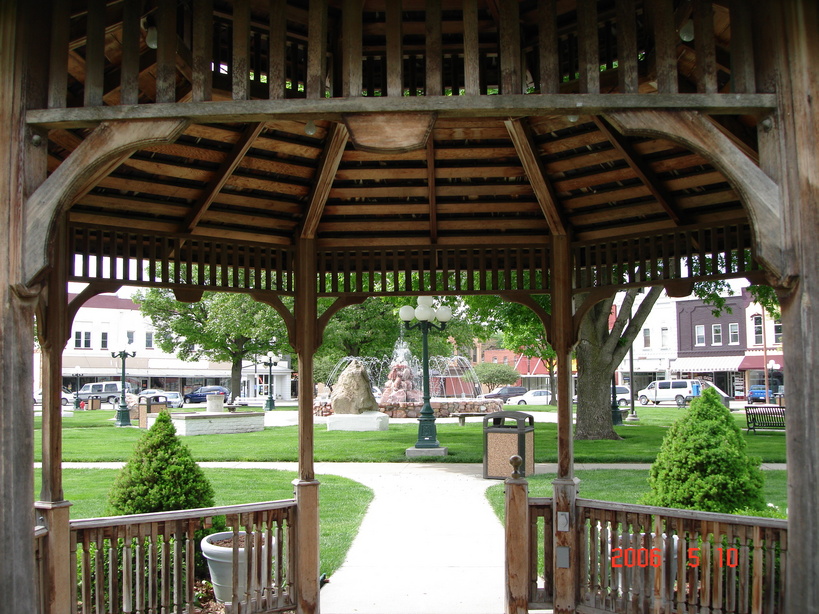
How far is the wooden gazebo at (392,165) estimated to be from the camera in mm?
3754

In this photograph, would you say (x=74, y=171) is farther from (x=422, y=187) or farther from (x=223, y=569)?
(x=422, y=187)

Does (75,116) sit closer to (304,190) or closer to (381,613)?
(304,190)

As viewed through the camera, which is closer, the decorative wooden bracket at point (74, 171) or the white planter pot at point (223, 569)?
the decorative wooden bracket at point (74, 171)

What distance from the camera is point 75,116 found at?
3.93 m

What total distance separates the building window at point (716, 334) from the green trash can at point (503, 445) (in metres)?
38.8

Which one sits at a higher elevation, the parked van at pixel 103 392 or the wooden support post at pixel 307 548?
the wooden support post at pixel 307 548

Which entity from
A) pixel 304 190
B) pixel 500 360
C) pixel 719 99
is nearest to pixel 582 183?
pixel 304 190

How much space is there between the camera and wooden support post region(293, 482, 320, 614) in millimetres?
6426

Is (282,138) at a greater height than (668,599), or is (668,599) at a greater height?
(282,138)

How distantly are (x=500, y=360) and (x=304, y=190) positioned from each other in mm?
65664

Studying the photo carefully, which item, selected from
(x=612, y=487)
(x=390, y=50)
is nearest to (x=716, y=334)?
(x=612, y=487)

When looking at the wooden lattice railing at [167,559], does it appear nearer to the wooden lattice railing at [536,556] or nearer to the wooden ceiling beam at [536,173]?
the wooden lattice railing at [536,556]

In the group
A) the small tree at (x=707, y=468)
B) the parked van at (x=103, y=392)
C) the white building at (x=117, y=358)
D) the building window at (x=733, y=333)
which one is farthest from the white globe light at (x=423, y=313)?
the white building at (x=117, y=358)

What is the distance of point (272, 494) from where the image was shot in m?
11.9
